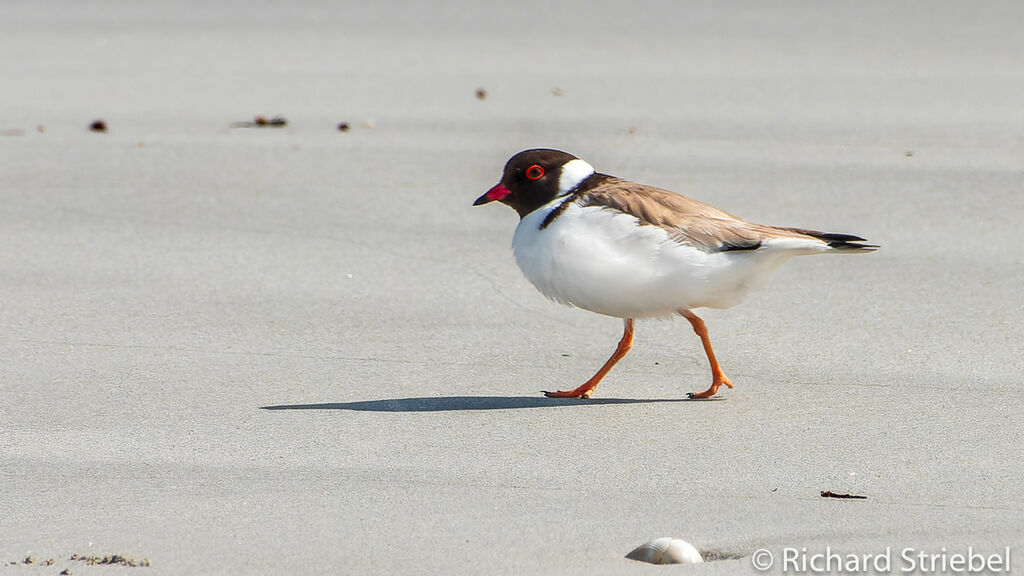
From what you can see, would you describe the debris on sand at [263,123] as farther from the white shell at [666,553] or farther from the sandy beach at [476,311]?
the white shell at [666,553]

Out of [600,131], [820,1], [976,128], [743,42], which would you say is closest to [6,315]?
[600,131]

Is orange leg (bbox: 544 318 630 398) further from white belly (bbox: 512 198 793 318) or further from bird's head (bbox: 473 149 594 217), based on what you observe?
bird's head (bbox: 473 149 594 217)

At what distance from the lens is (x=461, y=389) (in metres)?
4.39

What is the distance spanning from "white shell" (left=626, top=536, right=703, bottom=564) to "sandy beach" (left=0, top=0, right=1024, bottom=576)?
0.15 feet

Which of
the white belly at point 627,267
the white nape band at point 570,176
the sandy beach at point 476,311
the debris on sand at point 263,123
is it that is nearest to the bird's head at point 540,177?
the white nape band at point 570,176

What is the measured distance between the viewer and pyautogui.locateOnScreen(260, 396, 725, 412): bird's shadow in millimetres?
4141

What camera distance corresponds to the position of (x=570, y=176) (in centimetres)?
452

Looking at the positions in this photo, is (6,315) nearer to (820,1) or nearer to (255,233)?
(255,233)

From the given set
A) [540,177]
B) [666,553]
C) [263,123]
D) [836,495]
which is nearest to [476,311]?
[540,177]

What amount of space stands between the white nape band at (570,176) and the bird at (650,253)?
138 millimetres

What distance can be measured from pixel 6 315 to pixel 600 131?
3.66 meters

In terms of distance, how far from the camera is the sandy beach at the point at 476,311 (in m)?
3.22

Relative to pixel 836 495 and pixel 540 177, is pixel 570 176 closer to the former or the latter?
pixel 540 177

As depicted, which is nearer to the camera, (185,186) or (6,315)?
(6,315)
